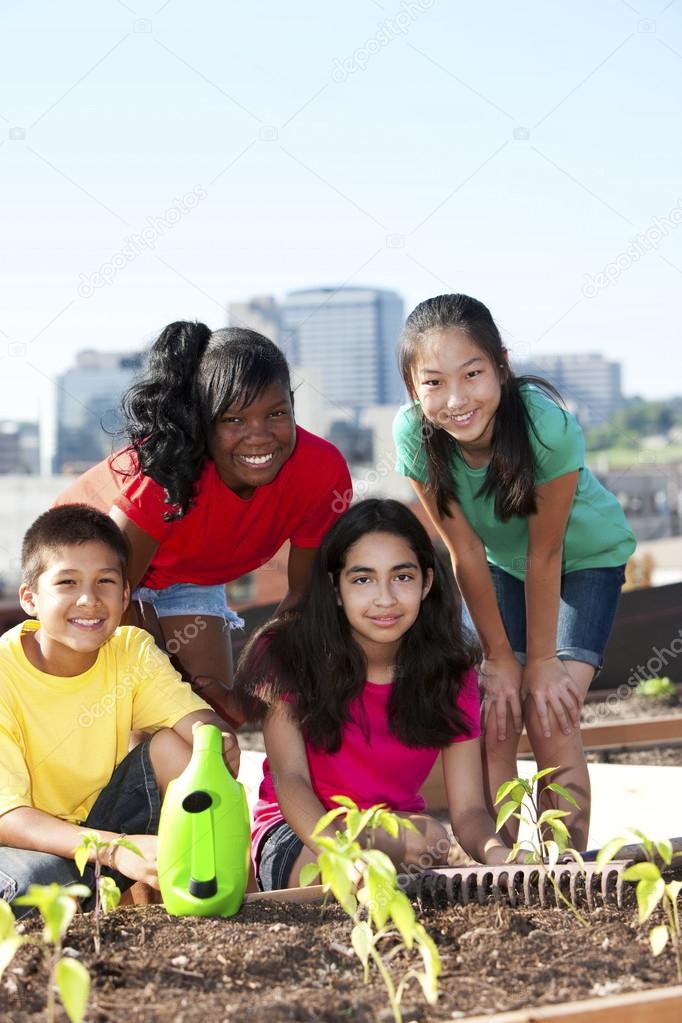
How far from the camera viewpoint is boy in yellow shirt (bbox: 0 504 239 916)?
2.23 metres

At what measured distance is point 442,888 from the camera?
76.9 inches

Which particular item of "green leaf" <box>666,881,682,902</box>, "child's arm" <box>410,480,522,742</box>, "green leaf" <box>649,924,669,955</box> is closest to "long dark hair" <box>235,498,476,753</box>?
"child's arm" <box>410,480,522,742</box>

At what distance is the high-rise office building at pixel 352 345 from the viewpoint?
76062mm

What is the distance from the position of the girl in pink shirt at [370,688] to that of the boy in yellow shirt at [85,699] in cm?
19

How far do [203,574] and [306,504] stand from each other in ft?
1.19

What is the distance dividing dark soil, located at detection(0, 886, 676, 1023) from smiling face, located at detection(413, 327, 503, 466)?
106 centimetres

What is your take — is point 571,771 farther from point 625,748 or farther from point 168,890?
point 625,748

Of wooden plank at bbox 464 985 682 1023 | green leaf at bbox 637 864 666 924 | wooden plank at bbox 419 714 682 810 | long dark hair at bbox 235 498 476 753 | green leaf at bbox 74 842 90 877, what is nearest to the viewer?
wooden plank at bbox 464 985 682 1023

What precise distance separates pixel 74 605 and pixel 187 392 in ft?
2.03

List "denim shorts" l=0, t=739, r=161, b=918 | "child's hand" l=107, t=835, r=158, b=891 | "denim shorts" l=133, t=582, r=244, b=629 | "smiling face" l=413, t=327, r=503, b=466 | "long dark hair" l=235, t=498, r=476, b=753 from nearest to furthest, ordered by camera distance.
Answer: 1. "child's hand" l=107, t=835, r=158, b=891
2. "denim shorts" l=0, t=739, r=161, b=918
3. "long dark hair" l=235, t=498, r=476, b=753
4. "smiling face" l=413, t=327, r=503, b=466
5. "denim shorts" l=133, t=582, r=244, b=629

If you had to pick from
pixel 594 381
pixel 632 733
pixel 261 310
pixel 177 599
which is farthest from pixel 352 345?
pixel 177 599

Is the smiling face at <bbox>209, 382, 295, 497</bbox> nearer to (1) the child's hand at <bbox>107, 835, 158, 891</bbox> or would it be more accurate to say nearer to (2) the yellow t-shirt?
(2) the yellow t-shirt

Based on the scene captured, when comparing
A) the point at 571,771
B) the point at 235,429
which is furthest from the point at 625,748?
the point at 235,429

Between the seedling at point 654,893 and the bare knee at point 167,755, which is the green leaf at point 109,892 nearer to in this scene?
the bare knee at point 167,755
